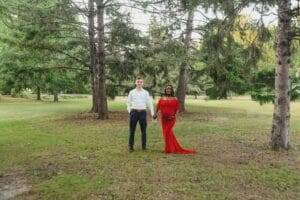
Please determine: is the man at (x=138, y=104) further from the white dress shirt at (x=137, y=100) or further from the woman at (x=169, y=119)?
the woman at (x=169, y=119)

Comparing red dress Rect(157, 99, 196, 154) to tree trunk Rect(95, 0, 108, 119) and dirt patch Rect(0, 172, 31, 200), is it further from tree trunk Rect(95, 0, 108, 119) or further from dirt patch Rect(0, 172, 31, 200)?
tree trunk Rect(95, 0, 108, 119)

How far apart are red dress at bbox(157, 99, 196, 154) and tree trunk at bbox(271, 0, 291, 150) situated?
2264 mm

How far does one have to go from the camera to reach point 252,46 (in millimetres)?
12375

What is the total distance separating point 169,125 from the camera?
1189 centimetres

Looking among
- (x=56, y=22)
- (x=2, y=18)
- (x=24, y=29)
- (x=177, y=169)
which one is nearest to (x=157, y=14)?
(x=56, y=22)

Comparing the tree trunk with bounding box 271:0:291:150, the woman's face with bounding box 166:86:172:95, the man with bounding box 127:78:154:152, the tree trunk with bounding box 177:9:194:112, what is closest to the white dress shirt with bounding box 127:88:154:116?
the man with bounding box 127:78:154:152

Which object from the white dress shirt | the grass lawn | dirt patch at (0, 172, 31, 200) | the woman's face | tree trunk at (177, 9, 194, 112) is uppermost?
tree trunk at (177, 9, 194, 112)

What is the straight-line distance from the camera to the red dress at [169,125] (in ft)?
38.8

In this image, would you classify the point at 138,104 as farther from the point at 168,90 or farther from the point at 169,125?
the point at 169,125

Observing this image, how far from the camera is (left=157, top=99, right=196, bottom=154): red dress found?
1182 centimetres

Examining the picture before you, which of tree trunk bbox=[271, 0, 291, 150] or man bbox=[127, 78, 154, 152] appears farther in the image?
man bbox=[127, 78, 154, 152]

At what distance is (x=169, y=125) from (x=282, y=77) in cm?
297

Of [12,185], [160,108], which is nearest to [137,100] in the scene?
[160,108]

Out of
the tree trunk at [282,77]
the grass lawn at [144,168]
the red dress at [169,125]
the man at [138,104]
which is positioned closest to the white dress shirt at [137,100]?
the man at [138,104]
